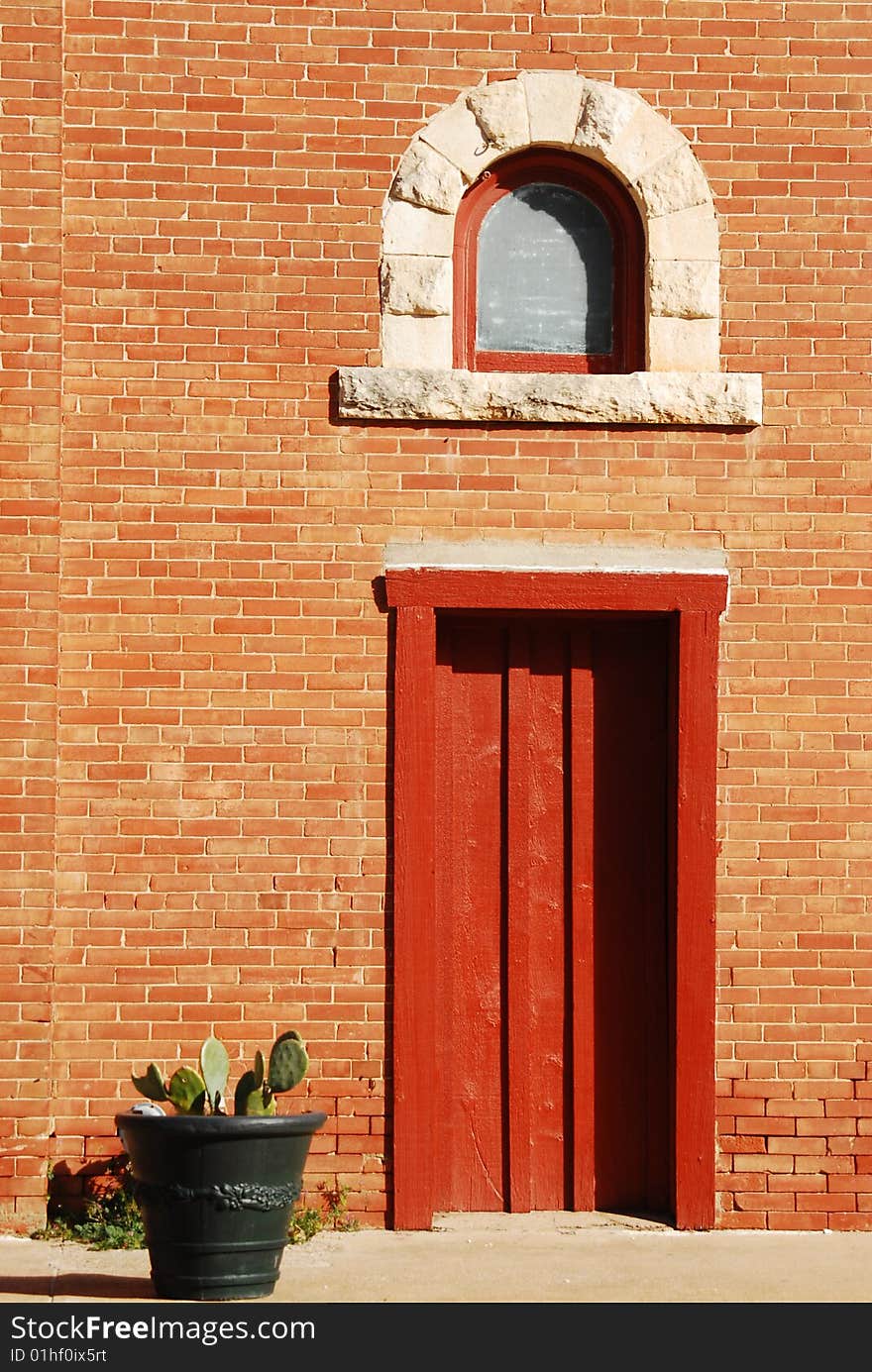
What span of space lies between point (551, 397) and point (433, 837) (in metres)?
2.00

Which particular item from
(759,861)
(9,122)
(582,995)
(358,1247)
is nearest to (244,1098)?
(358,1247)

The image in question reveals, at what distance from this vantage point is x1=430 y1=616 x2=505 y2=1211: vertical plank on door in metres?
8.23

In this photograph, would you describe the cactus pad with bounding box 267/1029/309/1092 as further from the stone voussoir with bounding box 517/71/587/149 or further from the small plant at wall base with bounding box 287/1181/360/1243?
the stone voussoir with bounding box 517/71/587/149

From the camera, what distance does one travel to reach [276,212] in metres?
8.23

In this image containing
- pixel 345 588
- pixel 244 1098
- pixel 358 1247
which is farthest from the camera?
pixel 345 588

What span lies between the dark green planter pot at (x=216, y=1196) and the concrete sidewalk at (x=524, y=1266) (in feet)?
0.51

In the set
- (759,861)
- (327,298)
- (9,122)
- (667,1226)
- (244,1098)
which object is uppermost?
(9,122)

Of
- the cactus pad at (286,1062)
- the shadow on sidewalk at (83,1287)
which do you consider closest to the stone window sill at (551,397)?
the cactus pad at (286,1062)

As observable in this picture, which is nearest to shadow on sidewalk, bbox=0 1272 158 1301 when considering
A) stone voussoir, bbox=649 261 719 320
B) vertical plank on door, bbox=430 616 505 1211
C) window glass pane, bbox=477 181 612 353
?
vertical plank on door, bbox=430 616 505 1211

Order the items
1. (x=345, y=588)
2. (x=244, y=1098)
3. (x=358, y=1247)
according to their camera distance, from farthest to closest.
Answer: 1. (x=345, y=588)
2. (x=358, y=1247)
3. (x=244, y=1098)

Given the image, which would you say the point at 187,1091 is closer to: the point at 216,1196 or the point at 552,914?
the point at 216,1196

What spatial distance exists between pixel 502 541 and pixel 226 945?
6.98ft

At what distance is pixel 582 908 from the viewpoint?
835 cm

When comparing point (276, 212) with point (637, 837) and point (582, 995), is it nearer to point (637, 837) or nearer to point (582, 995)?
point (637, 837)
